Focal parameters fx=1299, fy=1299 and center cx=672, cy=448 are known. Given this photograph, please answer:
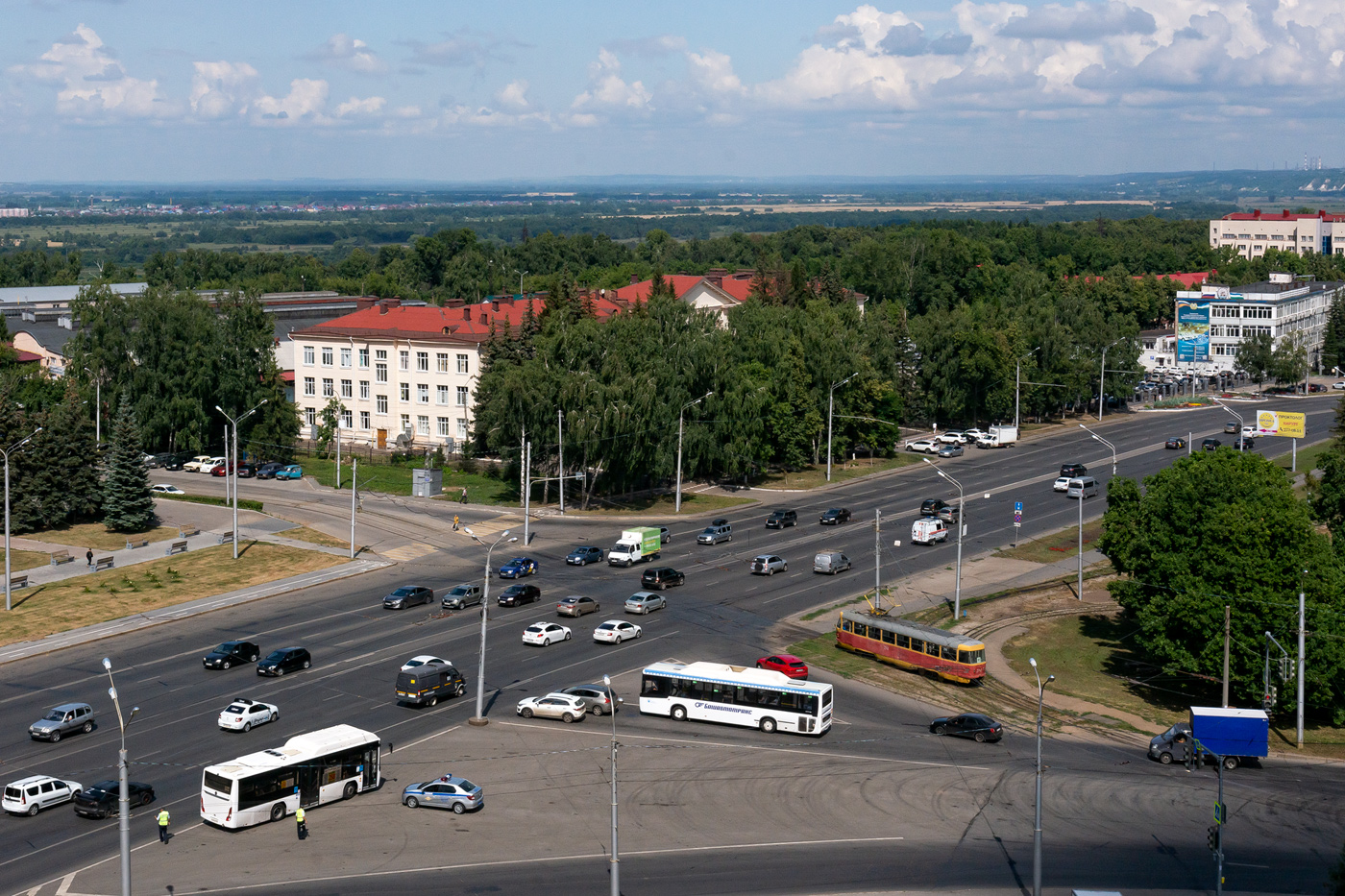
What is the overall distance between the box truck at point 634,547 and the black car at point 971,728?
27.9m

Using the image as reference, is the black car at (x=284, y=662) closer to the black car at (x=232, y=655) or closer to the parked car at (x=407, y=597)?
the black car at (x=232, y=655)

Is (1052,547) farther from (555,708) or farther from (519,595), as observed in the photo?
(555,708)

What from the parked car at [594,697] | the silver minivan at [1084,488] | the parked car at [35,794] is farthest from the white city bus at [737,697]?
the silver minivan at [1084,488]

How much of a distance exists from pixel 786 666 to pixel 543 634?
37.9 ft

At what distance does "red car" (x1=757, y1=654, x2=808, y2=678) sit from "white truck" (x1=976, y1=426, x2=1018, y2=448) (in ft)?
226

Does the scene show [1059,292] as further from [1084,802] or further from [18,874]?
[18,874]

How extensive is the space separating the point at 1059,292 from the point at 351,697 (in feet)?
440

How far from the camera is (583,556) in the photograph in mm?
74625

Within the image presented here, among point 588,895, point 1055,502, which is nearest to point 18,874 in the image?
point 588,895

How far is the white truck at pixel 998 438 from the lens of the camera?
119 meters

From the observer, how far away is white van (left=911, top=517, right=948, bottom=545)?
8112 cm

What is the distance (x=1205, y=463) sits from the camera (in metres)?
59.0

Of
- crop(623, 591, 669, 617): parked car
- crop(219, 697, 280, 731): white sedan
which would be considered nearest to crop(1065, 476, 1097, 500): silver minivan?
crop(623, 591, 669, 617): parked car

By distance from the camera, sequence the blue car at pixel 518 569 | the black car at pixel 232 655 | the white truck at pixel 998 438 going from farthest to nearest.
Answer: the white truck at pixel 998 438 < the blue car at pixel 518 569 < the black car at pixel 232 655
